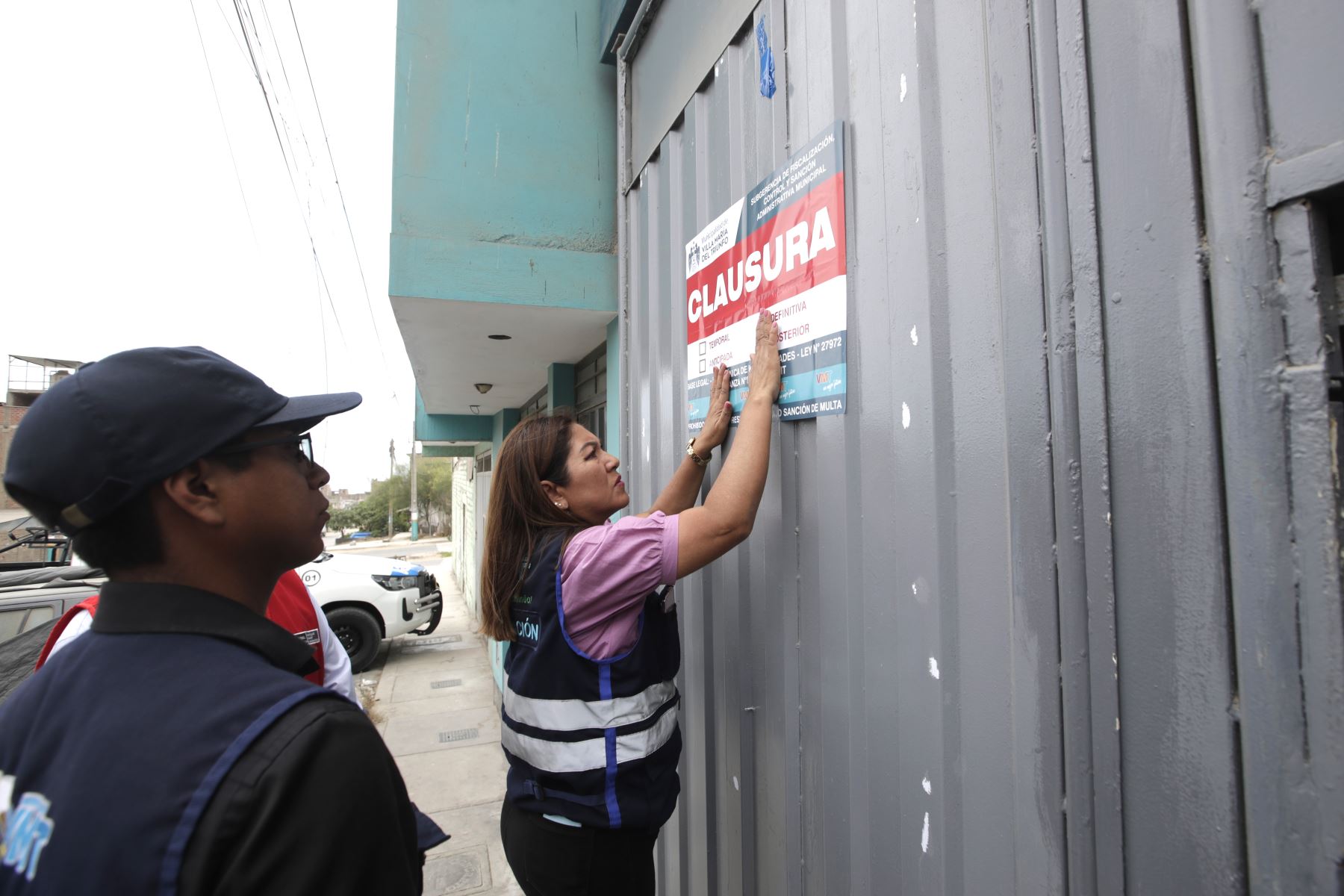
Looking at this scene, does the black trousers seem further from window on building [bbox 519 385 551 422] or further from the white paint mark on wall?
window on building [bbox 519 385 551 422]

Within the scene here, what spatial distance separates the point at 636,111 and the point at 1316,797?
124 inches

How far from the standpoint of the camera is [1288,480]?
697 mm

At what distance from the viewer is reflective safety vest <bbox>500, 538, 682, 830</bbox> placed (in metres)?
1.62

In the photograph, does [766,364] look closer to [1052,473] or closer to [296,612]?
[1052,473]

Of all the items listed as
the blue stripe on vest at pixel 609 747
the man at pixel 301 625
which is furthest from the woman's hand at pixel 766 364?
the man at pixel 301 625

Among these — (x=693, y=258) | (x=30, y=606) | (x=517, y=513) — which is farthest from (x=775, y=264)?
(x=30, y=606)

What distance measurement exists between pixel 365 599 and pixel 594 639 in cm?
739

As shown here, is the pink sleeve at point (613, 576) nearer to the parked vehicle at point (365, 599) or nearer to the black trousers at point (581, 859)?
the black trousers at point (581, 859)

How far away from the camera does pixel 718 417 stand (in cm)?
181

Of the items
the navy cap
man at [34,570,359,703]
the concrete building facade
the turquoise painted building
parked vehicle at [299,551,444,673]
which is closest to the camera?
the concrete building facade

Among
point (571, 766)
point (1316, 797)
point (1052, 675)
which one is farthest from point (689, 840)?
point (1316, 797)

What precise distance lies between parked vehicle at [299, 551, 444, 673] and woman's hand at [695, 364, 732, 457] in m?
7.13

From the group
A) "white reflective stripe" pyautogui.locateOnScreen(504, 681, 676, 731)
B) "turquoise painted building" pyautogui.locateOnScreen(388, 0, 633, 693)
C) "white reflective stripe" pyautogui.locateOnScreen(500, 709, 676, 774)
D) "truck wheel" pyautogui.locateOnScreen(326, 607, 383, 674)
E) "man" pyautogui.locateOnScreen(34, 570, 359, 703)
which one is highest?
"turquoise painted building" pyautogui.locateOnScreen(388, 0, 633, 693)

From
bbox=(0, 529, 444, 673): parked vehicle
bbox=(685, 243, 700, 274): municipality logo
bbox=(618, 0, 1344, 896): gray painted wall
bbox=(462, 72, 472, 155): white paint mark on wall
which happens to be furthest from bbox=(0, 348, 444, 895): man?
bbox=(0, 529, 444, 673): parked vehicle
